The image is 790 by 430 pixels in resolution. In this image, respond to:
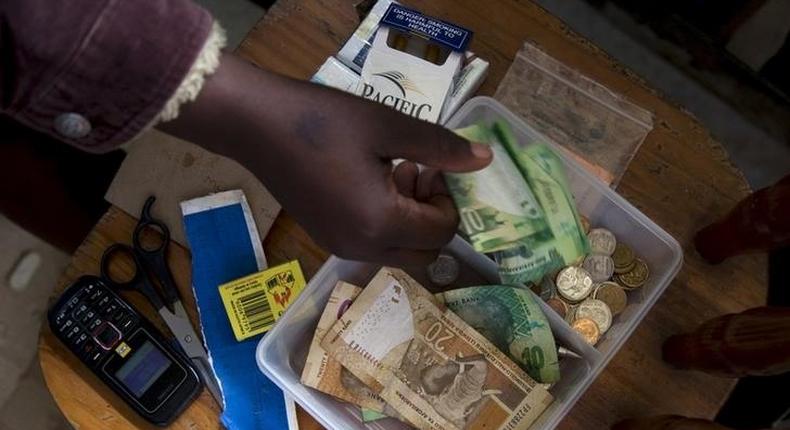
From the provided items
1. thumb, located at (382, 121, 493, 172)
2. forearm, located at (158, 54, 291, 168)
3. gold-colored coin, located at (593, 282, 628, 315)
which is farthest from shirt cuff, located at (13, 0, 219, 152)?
gold-colored coin, located at (593, 282, 628, 315)

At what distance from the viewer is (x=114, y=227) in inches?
32.4

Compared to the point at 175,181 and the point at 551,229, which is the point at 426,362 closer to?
the point at 551,229

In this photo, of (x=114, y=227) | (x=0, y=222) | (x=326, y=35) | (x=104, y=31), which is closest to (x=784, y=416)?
(x=326, y=35)

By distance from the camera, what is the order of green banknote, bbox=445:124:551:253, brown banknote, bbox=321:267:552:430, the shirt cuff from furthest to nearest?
brown banknote, bbox=321:267:552:430, green banknote, bbox=445:124:551:253, the shirt cuff

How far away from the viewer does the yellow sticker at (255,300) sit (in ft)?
2.62

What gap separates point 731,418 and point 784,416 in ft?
0.25

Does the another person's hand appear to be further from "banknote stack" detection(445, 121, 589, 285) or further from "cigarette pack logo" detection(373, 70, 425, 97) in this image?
"cigarette pack logo" detection(373, 70, 425, 97)

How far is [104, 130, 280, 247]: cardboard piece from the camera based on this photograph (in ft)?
2.70

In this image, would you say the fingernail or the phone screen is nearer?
the fingernail

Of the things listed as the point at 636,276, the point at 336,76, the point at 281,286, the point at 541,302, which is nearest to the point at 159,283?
the point at 281,286

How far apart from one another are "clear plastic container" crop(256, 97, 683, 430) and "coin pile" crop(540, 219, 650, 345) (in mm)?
10

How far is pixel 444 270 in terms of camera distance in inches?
33.0

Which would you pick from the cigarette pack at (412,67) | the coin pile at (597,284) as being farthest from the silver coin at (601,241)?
the cigarette pack at (412,67)

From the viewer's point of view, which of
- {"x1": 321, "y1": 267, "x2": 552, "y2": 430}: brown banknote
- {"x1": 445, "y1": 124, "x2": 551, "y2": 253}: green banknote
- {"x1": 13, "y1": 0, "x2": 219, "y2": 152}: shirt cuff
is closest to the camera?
{"x1": 13, "y1": 0, "x2": 219, "y2": 152}: shirt cuff
